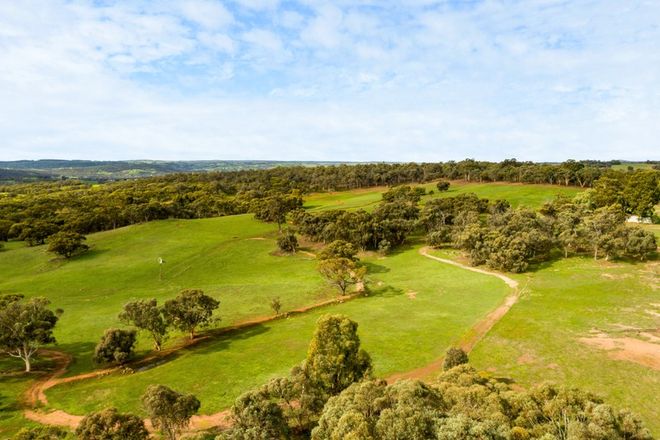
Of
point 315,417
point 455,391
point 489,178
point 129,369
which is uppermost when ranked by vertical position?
point 489,178

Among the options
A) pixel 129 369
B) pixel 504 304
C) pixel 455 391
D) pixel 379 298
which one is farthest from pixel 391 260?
pixel 455 391

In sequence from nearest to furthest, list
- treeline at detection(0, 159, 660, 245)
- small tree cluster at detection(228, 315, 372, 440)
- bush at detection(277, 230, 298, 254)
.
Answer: small tree cluster at detection(228, 315, 372, 440) < bush at detection(277, 230, 298, 254) < treeline at detection(0, 159, 660, 245)

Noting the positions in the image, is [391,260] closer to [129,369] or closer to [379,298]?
[379,298]

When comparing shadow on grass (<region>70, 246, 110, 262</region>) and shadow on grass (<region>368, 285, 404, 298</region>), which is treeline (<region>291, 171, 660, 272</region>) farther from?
shadow on grass (<region>70, 246, 110, 262</region>)

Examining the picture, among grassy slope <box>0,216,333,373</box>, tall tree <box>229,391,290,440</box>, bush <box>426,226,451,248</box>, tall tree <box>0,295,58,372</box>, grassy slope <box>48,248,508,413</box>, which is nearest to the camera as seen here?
tall tree <box>229,391,290,440</box>

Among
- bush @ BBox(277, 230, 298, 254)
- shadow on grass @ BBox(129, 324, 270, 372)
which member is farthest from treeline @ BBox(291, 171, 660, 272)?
shadow on grass @ BBox(129, 324, 270, 372)

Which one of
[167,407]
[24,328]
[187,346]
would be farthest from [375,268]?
[167,407]
